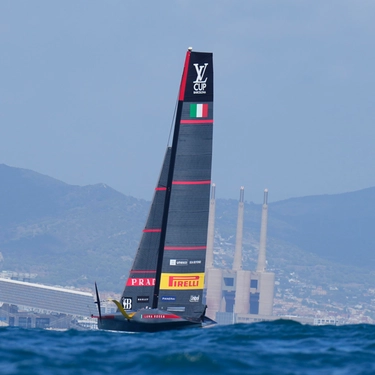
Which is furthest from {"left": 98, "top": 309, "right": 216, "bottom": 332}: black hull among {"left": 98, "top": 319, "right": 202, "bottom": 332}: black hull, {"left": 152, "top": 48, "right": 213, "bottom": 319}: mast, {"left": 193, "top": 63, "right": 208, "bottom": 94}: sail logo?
{"left": 193, "top": 63, "right": 208, "bottom": 94}: sail logo

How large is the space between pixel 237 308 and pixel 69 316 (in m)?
34.5

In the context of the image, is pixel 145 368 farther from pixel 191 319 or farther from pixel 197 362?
pixel 191 319

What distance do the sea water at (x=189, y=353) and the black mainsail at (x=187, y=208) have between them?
4.54 metres

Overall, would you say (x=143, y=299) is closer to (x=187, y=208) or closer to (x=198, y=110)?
(x=187, y=208)

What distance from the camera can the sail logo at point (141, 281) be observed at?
29.2m

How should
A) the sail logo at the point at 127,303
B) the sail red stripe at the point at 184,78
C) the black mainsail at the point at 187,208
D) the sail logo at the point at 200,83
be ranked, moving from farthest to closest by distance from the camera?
1. the sail logo at the point at 127,303
2. the sail logo at the point at 200,83
3. the sail red stripe at the point at 184,78
4. the black mainsail at the point at 187,208

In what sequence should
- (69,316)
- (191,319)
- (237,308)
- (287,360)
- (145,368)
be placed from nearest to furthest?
(145,368)
(287,360)
(191,319)
(69,316)
(237,308)

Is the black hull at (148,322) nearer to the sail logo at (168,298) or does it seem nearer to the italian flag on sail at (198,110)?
the sail logo at (168,298)

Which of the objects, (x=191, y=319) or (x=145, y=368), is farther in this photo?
(x=191, y=319)

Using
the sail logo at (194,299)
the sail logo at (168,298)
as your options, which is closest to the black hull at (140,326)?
the sail logo at (194,299)

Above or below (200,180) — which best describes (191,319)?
below

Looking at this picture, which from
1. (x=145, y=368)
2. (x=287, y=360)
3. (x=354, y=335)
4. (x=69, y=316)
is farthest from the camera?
(x=69, y=316)

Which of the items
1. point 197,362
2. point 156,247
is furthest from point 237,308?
point 197,362

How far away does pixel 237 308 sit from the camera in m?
195
